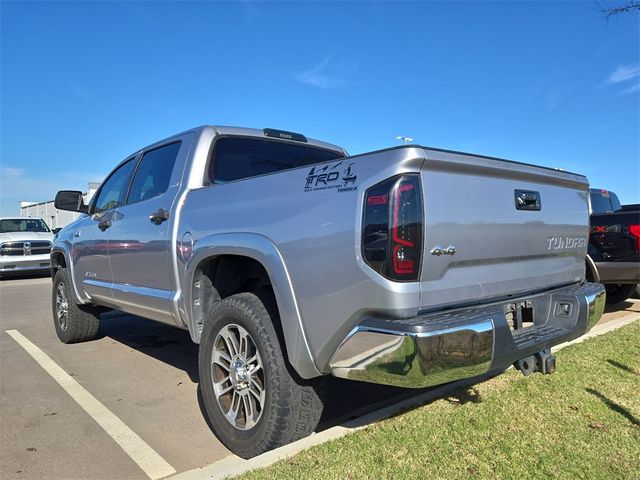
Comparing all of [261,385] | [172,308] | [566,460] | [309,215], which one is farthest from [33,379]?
[566,460]

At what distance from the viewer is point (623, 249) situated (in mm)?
6496

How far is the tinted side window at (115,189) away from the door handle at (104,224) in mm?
182

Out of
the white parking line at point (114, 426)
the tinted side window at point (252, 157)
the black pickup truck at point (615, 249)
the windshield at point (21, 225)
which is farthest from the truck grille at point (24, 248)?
the black pickup truck at point (615, 249)

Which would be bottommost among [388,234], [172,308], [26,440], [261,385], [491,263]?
[26,440]

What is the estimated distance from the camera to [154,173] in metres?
4.42

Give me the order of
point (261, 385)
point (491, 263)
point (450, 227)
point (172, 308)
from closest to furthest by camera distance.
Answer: point (450, 227) < point (491, 263) < point (261, 385) < point (172, 308)

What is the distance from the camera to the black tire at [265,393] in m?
2.79

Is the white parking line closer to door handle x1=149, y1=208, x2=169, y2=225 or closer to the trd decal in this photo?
door handle x1=149, y1=208, x2=169, y2=225

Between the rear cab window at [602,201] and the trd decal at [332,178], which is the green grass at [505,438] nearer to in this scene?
the trd decal at [332,178]

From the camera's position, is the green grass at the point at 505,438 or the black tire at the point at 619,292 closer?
the green grass at the point at 505,438

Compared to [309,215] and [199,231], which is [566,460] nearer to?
[309,215]

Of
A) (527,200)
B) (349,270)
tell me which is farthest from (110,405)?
(527,200)

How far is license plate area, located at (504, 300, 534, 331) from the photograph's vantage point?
2791mm

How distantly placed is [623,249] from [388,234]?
5.52 m
